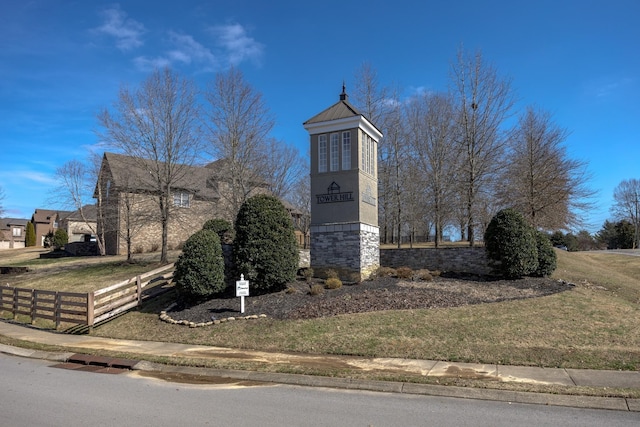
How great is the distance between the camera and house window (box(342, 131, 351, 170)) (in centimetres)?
1722

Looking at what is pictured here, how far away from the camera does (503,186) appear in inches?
1022

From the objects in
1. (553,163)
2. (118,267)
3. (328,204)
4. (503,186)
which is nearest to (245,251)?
(328,204)

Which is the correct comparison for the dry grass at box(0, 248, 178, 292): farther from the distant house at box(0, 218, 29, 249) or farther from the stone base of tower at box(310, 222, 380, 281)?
the distant house at box(0, 218, 29, 249)

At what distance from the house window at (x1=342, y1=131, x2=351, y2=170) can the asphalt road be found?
35.6 feet

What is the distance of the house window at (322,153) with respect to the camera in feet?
57.8

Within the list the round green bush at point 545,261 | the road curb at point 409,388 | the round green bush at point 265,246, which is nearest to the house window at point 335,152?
the round green bush at point 265,246

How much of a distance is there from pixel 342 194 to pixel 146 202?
15.3m

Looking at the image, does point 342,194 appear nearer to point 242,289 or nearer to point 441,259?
point 441,259

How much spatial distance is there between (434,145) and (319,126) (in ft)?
46.2

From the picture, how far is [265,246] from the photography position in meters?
14.2

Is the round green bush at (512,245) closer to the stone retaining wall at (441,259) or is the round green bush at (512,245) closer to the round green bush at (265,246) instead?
the stone retaining wall at (441,259)

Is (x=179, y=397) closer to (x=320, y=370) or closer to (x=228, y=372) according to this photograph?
(x=228, y=372)

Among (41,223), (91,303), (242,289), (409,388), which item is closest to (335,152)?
(242,289)

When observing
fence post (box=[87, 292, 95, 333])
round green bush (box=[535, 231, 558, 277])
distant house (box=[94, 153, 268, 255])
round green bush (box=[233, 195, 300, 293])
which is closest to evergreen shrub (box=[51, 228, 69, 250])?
distant house (box=[94, 153, 268, 255])
